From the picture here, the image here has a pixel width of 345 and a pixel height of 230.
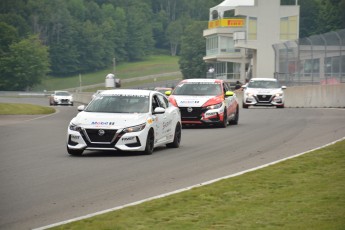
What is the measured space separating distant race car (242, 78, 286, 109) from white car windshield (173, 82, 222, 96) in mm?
16610

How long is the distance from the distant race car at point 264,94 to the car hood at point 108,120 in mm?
27527

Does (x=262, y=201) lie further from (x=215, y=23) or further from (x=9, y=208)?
(x=215, y=23)

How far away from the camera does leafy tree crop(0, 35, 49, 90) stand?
172250 mm

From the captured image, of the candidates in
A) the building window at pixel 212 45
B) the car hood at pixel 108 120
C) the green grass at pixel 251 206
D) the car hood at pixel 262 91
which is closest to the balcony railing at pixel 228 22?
the building window at pixel 212 45

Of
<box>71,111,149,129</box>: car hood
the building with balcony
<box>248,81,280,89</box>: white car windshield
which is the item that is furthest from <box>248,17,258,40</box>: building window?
<box>71,111,149,129</box>: car hood

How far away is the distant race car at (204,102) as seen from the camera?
2958cm

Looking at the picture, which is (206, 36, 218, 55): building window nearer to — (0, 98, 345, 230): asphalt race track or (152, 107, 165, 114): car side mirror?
(0, 98, 345, 230): asphalt race track

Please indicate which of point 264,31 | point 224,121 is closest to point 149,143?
point 224,121

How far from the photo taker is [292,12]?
106m

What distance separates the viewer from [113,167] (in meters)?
17.6

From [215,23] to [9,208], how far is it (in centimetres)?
11512

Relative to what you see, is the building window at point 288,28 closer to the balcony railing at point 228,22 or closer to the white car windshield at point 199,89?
the balcony railing at point 228,22

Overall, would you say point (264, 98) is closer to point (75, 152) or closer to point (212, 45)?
point (75, 152)

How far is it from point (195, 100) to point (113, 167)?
40.3ft
